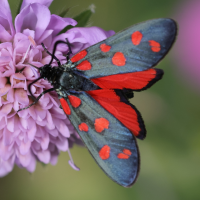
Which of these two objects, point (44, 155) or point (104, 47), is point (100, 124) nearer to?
point (104, 47)

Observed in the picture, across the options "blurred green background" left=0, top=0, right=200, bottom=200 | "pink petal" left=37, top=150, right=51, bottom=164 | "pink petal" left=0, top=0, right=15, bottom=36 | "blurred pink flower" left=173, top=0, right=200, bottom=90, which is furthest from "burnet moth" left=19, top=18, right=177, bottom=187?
"blurred pink flower" left=173, top=0, right=200, bottom=90

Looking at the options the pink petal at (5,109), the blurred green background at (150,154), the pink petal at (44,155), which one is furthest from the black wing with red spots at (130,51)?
the blurred green background at (150,154)

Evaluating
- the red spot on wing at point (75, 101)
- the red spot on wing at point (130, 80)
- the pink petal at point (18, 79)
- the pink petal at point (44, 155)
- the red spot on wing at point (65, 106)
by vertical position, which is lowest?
the pink petal at point (44, 155)

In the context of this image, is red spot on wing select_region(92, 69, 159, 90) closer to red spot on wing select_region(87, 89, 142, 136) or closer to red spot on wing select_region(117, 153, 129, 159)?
red spot on wing select_region(87, 89, 142, 136)

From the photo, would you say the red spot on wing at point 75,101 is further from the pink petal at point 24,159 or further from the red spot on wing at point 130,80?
the pink petal at point 24,159

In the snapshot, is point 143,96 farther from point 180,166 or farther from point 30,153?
point 30,153
